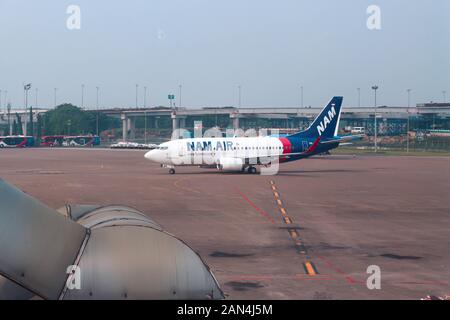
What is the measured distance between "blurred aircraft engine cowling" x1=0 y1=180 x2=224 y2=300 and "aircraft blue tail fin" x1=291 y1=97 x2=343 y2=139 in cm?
5683

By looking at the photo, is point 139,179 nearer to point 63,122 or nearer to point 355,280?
point 355,280

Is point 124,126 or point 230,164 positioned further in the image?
point 124,126

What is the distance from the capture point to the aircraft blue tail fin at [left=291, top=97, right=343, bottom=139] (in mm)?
66188

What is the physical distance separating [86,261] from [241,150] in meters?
54.1

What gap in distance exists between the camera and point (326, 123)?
6706 centimetres

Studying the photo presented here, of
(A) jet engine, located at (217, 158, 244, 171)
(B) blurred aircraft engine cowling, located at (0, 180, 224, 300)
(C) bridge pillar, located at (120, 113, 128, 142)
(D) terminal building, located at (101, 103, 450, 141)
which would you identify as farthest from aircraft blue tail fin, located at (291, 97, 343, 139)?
(C) bridge pillar, located at (120, 113, 128, 142)

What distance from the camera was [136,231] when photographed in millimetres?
10266

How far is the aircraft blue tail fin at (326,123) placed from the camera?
66.2 m

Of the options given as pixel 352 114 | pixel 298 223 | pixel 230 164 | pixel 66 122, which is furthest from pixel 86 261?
pixel 66 122

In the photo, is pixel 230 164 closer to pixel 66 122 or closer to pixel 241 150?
pixel 241 150

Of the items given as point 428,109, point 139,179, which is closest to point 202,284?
point 139,179

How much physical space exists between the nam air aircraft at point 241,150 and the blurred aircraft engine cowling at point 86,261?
51.8 metres
